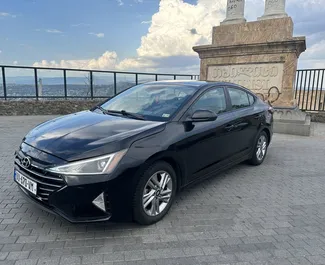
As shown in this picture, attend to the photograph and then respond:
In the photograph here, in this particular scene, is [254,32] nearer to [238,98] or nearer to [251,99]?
[251,99]

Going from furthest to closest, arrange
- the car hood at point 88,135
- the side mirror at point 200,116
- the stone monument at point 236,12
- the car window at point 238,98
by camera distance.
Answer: the stone monument at point 236,12
the car window at point 238,98
the side mirror at point 200,116
the car hood at point 88,135

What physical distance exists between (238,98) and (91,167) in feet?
9.94

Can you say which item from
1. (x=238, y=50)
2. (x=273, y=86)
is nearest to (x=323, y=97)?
(x=273, y=86)

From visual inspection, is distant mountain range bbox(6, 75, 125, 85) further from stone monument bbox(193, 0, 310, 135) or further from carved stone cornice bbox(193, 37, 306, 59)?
stone monument bbox(193, 0, 310, 135)

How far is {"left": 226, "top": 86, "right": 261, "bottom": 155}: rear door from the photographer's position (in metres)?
4.27

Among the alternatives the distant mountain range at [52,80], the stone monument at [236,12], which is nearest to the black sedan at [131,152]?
the stone monument at [236,12]

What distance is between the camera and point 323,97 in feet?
37.2

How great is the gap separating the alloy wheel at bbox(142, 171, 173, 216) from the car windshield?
0.71 metres

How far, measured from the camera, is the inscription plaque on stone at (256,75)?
911cm

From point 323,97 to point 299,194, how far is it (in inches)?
361

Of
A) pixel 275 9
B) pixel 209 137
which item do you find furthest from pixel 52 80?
pixel 209 137

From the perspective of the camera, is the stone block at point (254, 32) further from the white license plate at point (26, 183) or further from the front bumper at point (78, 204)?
the white license plate at point (26, 183)

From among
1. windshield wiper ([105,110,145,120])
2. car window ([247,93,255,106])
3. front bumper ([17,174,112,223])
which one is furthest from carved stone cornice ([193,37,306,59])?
front bumper ([17,174,112,223])

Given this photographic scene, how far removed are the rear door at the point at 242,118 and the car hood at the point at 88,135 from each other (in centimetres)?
166
